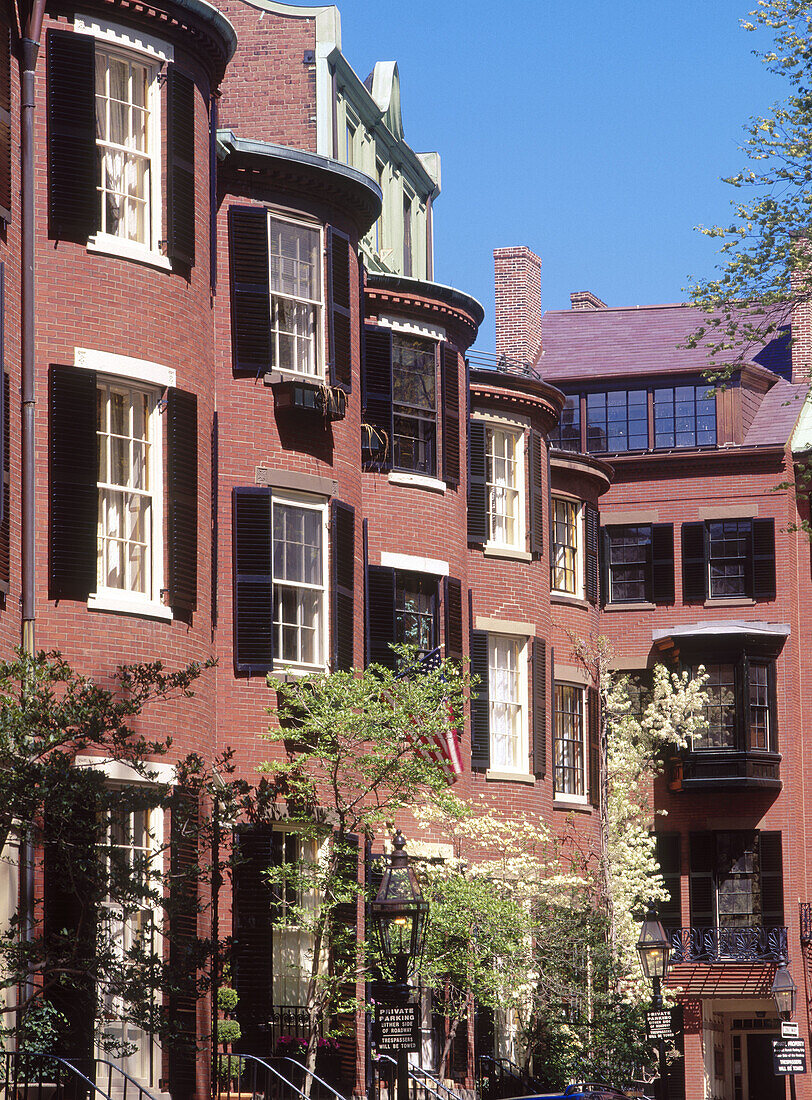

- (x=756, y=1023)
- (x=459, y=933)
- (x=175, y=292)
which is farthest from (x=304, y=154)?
(x=756, y=1023)

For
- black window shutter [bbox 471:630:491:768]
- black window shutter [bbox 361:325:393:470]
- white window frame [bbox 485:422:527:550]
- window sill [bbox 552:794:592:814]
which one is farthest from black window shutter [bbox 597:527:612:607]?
black window shutter [bbox 361:325:393:470]

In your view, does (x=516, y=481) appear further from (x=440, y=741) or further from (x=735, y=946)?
(x=735, y=946)

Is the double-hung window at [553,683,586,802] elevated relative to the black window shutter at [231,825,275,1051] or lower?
elevated

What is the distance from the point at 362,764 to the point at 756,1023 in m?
27.8

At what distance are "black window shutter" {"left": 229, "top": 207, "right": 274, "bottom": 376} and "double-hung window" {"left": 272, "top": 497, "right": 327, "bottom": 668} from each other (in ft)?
6.47

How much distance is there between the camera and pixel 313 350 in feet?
83.8

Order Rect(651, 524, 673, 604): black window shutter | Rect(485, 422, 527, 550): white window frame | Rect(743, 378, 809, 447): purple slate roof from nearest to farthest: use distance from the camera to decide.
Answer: Rect(485, 422, 527, 550): white window frame < Rect(651, 524, 673, 604): black window shutter < Rect(743, 378, 809, 447): purple slate roof

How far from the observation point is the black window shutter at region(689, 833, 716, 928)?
4422 centimetres

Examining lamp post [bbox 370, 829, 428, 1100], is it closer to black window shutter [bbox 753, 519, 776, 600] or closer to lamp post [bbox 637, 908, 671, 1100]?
lamp post [bbox 637, 908, 671, 1100]

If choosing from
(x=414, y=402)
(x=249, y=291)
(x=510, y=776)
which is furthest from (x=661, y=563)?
(x=249, y=291)

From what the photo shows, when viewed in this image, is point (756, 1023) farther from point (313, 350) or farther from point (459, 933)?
point (313, 350)

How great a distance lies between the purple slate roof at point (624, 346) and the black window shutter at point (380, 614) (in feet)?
68.9

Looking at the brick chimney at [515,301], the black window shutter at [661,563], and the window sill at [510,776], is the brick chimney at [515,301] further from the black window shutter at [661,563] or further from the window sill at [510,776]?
the window sill at [510,776]

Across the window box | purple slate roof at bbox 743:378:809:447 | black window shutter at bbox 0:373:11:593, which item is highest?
purple slate roof at bbox 743:378:809:447
